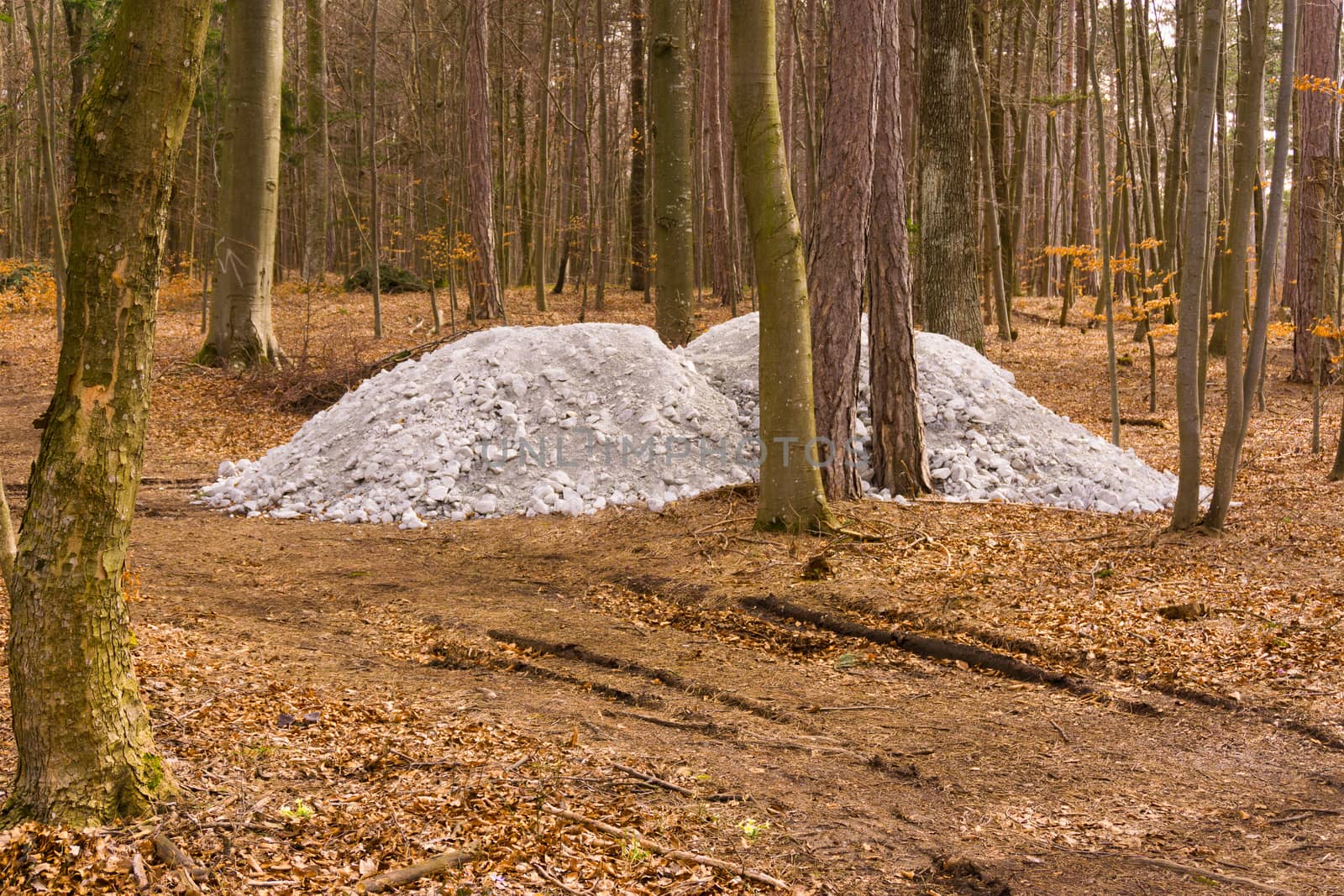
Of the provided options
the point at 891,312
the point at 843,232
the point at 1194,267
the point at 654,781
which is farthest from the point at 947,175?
the point at 654,781

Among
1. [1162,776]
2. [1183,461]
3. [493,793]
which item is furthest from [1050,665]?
[493,793]

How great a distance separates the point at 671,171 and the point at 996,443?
5964 mm

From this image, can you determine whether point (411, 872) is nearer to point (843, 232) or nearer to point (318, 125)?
point (843, 232)

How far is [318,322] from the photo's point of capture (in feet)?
57.7

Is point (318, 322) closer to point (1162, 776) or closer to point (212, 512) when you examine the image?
point (212, 512)

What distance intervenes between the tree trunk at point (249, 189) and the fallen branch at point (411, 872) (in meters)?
11.8

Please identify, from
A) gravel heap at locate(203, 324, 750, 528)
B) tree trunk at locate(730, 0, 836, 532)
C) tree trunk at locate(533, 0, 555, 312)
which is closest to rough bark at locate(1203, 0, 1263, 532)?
tree trunk at locate(730, 0, 836, 532)

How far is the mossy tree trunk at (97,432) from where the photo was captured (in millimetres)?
2742

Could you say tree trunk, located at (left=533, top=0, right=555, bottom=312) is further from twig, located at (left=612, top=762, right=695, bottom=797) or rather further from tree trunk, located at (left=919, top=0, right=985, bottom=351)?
twig, located at (left=612, top=762, right=695, bottom=797)

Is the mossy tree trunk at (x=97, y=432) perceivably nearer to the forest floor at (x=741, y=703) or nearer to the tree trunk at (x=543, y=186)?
the forest floor at (x=741, y=703)

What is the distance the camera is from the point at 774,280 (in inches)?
266

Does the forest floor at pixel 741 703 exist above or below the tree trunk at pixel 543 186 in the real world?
below

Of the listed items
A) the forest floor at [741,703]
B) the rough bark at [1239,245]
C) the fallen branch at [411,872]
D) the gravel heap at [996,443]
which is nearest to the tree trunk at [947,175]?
the gravel heap at [996,443]

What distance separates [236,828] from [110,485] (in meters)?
1.08
